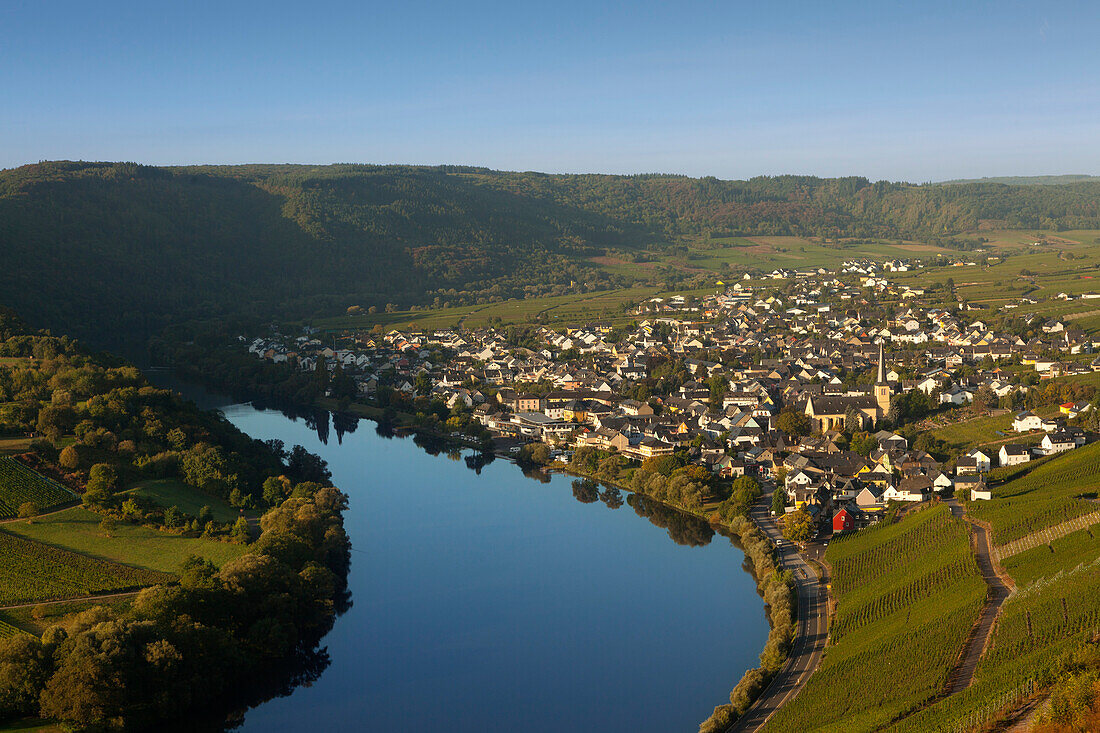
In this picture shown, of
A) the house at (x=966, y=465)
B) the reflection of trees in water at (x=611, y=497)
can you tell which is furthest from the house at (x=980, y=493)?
the reflection of trees in water at (x=611, y=497)

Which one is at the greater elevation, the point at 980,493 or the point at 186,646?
the point at 980,493

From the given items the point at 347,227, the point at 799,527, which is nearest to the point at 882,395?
the point at 799,527

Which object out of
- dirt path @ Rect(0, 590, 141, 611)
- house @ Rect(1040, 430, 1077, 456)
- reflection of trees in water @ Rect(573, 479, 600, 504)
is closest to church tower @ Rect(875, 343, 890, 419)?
house @ Rect(1040, 430, 1077, 456)

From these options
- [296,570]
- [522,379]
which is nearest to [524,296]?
[522,379]

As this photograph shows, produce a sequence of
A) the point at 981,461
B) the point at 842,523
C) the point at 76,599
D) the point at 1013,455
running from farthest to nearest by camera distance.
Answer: the point at 1013,455 → the point at 981,461 → the point at 842,523 → the point at 76,599

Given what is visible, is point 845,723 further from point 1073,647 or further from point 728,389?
point 728,389

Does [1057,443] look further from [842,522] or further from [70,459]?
[70,459]

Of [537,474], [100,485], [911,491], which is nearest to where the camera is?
[100,485]
